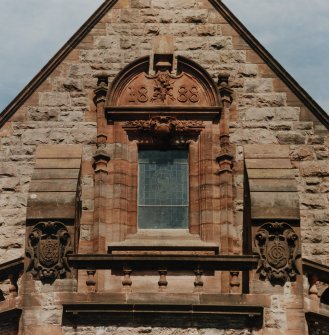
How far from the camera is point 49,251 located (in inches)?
576

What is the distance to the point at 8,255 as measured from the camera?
56.0ft

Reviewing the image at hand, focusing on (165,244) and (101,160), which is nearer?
(165,244)

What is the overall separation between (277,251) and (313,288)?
1132 millimetres

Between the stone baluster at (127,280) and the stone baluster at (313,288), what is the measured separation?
277 cm

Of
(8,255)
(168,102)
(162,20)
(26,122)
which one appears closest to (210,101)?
(168,102)

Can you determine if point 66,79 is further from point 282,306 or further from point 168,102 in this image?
point 282,306

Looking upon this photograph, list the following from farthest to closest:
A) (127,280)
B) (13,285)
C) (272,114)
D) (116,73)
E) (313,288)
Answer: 1. (116,73)
2. (272,114)
3. (13,285)
4. (313,288)
5. (127,280)

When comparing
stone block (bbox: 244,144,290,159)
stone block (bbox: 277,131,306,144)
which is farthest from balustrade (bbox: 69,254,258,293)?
stone block (bbox: 277,131,306,144)

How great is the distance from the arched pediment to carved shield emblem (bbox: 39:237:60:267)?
154 inches

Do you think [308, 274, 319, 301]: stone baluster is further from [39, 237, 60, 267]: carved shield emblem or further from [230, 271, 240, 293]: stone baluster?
[39, 237, 60, 267]: carved shield emblem

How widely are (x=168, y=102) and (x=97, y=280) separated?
370 centimetres

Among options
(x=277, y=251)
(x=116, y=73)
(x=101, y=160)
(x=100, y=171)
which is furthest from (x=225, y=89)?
(x=277, y=251)

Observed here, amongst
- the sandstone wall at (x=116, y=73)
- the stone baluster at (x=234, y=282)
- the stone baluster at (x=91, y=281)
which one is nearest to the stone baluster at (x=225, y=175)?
the sandstone wall at (x=116, y=73)

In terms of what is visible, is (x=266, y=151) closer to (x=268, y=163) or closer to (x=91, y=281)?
(x=268, y=163)
